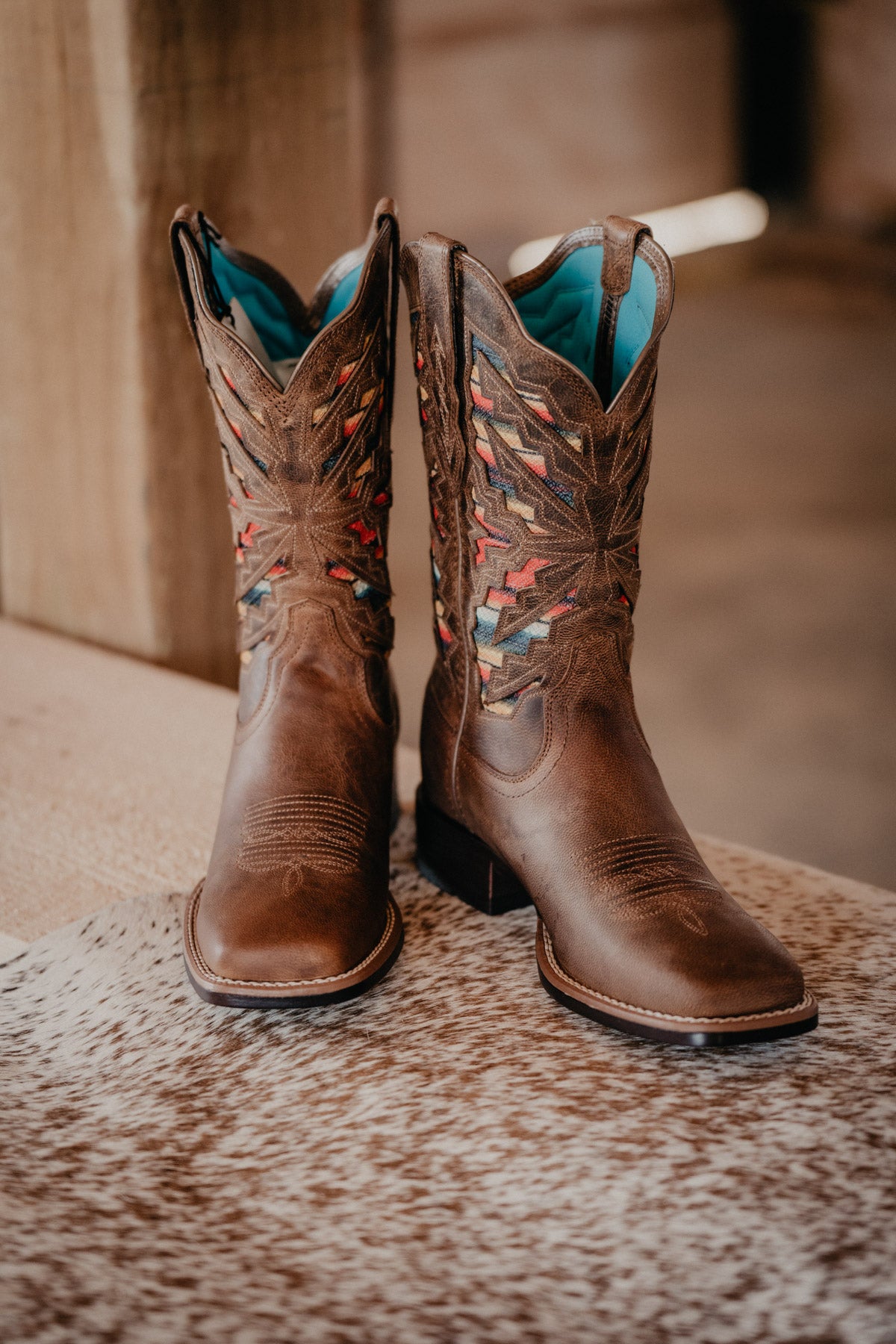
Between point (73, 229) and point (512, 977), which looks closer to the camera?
point (512, 977)

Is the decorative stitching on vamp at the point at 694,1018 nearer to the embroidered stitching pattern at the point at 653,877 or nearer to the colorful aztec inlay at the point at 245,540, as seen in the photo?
the embroidered stitching pattern at the point at 653,877

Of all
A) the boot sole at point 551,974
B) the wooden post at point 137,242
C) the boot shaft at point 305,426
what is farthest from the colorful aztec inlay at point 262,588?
the wooden post at point 137,242

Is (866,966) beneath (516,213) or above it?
beneath

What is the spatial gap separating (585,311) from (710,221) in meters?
6.14

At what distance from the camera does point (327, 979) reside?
875mm

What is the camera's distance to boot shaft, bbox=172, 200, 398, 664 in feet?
3.15

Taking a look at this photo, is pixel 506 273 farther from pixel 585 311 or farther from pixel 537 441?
pixel 537 441

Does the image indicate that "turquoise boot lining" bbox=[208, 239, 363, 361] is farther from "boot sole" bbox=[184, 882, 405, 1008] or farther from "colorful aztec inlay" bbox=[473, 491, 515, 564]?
"boot sole" bbox=[184, 882, 405, 1008]

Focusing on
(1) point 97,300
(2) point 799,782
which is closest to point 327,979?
(1) point 97,300

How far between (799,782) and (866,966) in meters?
1.49

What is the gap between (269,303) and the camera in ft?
3.63

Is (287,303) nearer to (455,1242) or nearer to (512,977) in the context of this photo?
(512,977)

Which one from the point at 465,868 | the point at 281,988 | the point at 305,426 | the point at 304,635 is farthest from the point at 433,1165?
the point at 305,426

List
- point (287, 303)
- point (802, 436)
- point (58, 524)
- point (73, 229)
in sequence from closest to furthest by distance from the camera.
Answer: point (287, 303), point (73, 229), point (58, 524), point (802, 436)
